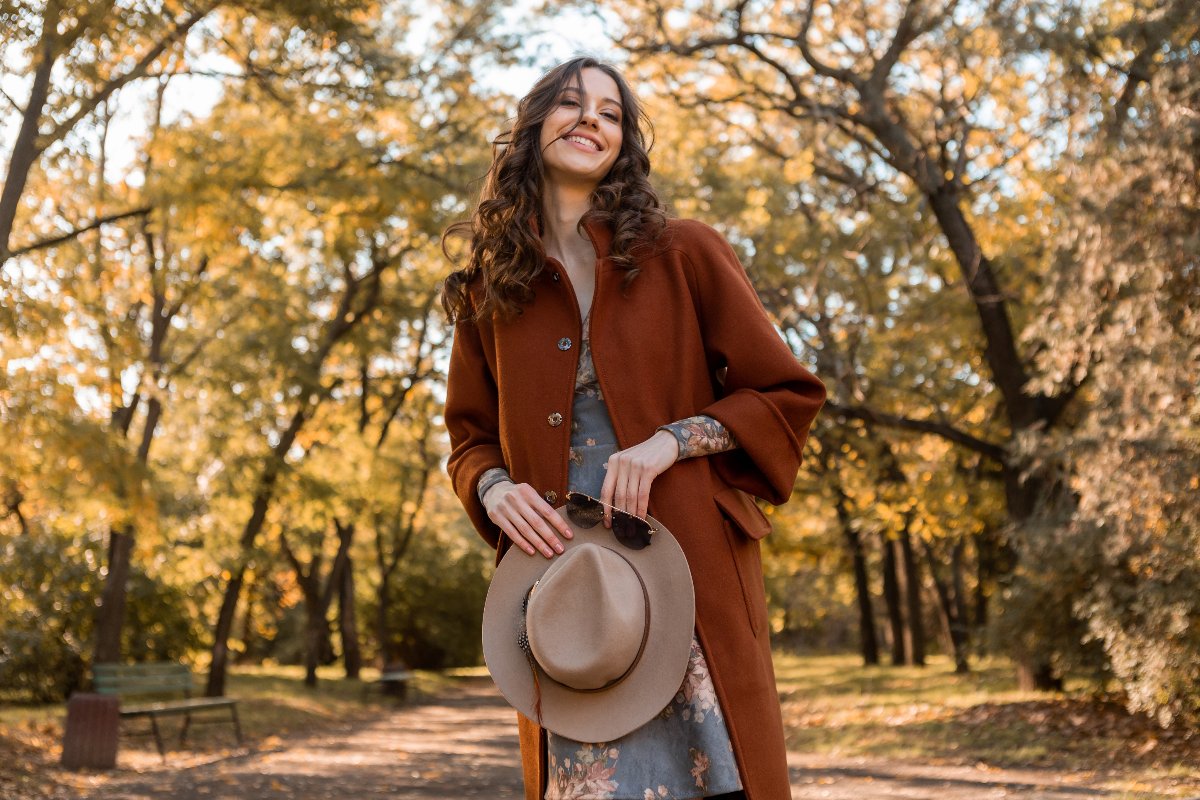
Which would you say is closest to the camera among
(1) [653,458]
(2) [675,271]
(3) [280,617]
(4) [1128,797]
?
(1) [653,458]

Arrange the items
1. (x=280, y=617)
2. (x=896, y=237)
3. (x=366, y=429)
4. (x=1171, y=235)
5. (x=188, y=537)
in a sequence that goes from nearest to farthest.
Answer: (x=1171, y=235)
(x=896, y=237)
(x=188, y=537)
(x=366, y=429)
(x=280, y=617)

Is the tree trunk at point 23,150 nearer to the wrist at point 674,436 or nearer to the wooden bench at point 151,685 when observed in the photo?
the wooden bench at point 151,685

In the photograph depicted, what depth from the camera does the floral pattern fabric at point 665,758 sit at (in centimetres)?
227

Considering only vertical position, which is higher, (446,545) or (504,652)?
(446,545)

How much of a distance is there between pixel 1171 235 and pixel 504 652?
8.75 meters

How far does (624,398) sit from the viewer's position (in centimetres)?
253

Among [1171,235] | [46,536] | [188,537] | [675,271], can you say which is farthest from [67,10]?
[188,537]

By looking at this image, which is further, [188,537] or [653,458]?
[188,537]

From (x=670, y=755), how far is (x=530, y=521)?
524mm

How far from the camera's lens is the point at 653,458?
236cm

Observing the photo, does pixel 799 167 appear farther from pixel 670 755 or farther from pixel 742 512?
pixel 670 755

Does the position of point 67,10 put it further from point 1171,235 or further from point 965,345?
point 965,345

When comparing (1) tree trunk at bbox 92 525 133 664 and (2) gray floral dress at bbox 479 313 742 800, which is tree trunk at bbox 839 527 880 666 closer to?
(1) tree trunk at bbox 92 525 133 664

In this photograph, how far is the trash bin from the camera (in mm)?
10984
